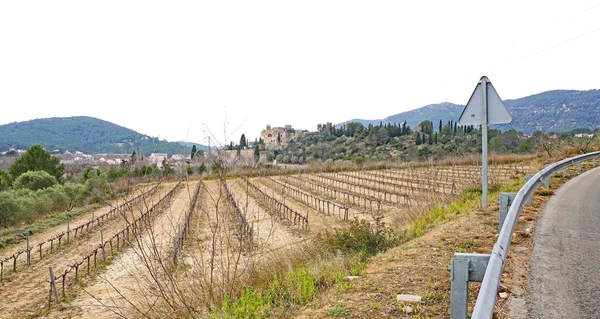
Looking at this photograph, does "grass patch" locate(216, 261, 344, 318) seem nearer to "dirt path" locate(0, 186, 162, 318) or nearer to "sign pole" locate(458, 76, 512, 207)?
"dirt path" locate(0, 186, 162, 318)

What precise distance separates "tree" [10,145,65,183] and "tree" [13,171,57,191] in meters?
7.54

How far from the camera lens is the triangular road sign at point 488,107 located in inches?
258

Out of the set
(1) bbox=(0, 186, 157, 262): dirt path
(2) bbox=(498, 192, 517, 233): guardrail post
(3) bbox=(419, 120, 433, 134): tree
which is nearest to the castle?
(3) bbox=(419, 120, 433, 134): tree

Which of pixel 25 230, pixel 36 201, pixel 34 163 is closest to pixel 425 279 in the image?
pixel 25 230

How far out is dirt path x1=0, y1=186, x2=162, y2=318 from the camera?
9773 millimetres

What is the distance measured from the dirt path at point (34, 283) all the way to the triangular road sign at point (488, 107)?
226 inches

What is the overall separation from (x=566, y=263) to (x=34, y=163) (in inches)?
1904

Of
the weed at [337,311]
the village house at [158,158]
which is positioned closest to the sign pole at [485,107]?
Result: the weed at [337,311]

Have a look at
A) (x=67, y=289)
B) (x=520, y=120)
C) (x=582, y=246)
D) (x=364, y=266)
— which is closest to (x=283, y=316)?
(x=364, y=266)

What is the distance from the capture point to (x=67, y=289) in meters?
11.0

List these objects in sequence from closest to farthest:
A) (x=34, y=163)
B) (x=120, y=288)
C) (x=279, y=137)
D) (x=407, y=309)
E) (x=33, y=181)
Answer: (x=407, y=309), (x=120, y=288), (x=33, y=181), (x=34, y=163), (x=279, y=137)

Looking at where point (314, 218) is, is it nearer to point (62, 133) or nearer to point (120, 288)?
point (120, 288)

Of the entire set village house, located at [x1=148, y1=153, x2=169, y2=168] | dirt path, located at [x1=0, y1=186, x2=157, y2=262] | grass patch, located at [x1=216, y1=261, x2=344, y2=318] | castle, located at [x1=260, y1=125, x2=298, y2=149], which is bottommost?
dirt path, located at [x1=0, y1=186, x2=157, y2=262]

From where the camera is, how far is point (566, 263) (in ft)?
13.0
